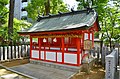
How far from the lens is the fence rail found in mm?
13802

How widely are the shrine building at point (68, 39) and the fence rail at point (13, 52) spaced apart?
225 cm

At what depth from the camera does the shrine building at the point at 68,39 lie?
10.2 meters

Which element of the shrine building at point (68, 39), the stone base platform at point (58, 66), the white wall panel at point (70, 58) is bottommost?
the stone base platform at point (58, 66)

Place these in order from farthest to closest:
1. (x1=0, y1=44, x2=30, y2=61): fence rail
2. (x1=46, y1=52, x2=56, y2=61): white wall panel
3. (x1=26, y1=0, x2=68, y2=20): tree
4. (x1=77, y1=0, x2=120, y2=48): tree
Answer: (x1=26, y1=0, x2=68, y2=20): tree
(x1=0, y1=44, x2=30, y2=61): fence rail
(x1=77, y1=0, x2=120, y2=48): tree
(x1=46, y1=52, x2=56, y2=61): white wall panel

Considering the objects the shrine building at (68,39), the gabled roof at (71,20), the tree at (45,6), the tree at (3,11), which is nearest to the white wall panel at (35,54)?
the shrine building at (68,39)

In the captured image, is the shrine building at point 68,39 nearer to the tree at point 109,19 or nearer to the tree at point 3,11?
the tree at point 109,19

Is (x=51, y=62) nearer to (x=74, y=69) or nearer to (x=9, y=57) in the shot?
(x=74, y=69)

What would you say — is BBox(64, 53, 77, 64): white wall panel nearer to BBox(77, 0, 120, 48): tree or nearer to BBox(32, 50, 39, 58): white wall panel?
BBox(32, 50, 39, 58): white wall panel

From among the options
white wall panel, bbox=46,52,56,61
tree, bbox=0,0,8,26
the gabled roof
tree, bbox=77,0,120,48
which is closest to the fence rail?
the gabled roof

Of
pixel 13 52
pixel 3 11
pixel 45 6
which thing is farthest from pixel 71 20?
pixel 3 11

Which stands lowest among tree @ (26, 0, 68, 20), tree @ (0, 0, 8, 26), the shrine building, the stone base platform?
the stone base platform

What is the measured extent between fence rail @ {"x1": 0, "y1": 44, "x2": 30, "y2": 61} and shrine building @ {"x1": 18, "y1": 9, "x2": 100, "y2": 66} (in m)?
2.25

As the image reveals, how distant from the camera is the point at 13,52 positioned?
14.6 m

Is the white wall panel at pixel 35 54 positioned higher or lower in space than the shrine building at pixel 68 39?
lower
